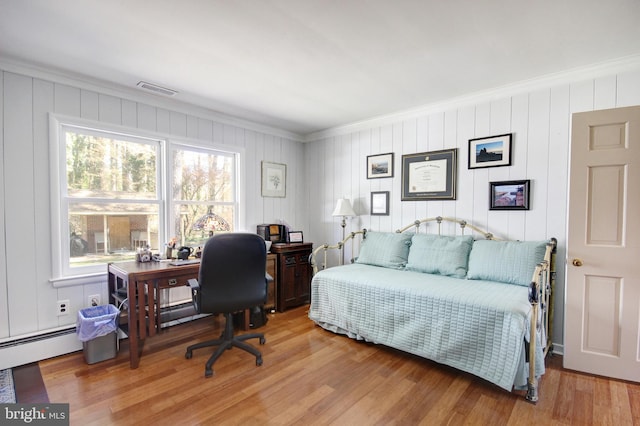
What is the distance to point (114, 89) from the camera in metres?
2.87

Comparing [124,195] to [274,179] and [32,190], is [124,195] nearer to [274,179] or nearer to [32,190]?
[32,190]

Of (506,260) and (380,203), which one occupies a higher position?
(380,203)

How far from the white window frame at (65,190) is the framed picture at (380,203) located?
2.29 metres

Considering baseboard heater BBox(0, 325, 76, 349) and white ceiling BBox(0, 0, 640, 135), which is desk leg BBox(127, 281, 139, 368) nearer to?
baseboard heater BBox(0, 325, 76, 349)

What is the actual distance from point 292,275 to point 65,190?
94.7 inches

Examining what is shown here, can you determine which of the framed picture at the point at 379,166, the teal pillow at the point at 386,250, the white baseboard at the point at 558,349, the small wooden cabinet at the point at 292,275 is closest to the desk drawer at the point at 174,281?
the small wooden cabinet at the point at 292,275

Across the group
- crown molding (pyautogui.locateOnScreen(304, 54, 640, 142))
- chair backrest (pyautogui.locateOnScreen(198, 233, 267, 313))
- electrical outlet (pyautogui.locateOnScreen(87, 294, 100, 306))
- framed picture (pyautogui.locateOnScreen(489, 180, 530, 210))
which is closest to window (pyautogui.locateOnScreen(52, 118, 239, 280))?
electrical outlet (pyautogui.locateOnScreen(87, 294, 100, 306))

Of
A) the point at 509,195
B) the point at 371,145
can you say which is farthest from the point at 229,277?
the point at 509,195

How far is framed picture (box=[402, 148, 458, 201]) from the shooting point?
330 cm

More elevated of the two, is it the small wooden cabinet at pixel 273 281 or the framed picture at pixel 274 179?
the framed picture at pixel 274 179

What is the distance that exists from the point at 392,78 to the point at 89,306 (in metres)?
3.37

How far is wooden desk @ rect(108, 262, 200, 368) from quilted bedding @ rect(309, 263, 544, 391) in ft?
4.43

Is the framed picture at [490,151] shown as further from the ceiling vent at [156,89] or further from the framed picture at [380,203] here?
the ceiling vent at [156,89]

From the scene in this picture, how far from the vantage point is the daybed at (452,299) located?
2.03m
